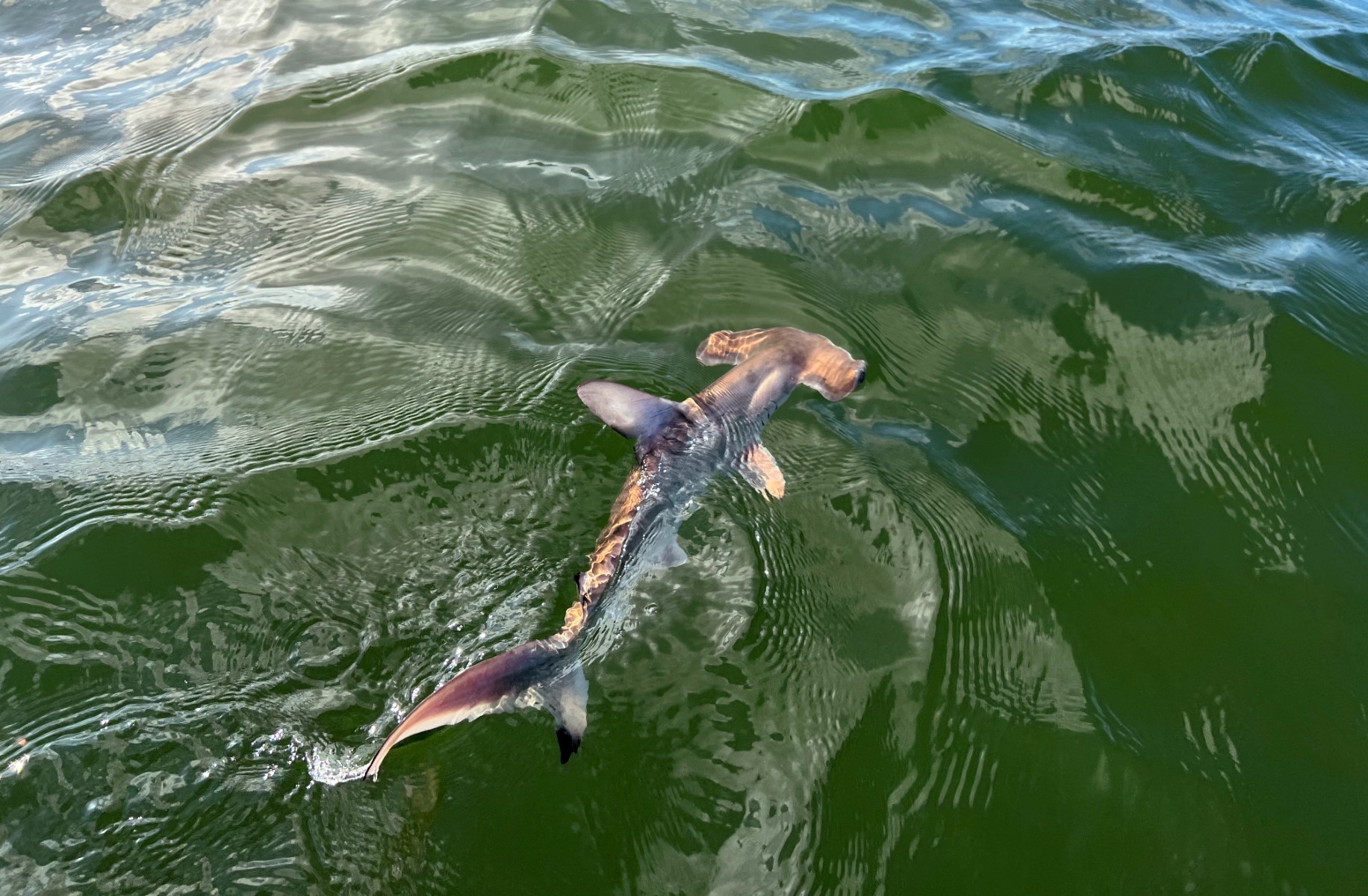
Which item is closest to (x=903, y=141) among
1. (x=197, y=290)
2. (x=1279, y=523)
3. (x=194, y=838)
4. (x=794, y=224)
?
(x=794, y=224)

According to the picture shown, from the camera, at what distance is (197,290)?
518 cm

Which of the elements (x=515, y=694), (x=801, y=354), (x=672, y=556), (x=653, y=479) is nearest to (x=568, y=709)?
(x=515, y=694)

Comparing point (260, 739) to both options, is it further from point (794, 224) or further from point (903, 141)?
point (903, 141)

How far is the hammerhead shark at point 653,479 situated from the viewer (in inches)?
118

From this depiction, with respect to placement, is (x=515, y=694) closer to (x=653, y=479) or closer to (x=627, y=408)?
(x=653, y=479)

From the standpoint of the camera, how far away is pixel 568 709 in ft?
10.5

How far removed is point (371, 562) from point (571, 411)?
1.18 metres

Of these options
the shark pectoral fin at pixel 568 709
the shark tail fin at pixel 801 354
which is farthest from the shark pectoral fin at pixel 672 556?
the shark tail fin at pixel 801 354

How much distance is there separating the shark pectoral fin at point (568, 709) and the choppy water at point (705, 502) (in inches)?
5.7

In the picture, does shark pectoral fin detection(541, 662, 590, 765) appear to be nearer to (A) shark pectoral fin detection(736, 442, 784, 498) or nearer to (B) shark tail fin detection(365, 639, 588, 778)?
(B) shark tail fin detection(365, 639, 588, 778)

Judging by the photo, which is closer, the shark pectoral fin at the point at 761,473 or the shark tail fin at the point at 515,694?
the shark tail fin at the point at 515,694

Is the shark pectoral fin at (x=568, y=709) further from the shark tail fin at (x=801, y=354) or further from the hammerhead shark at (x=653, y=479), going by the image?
the shark tail fin at (x=801, y=354)

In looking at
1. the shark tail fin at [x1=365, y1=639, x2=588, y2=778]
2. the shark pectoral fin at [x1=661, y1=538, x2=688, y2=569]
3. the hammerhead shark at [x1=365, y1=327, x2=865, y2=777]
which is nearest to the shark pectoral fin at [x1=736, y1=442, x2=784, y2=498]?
the hammerhead shark at [x1=365, y1=327, x2=865, y2=777]

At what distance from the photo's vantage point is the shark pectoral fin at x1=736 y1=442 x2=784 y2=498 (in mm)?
4090
